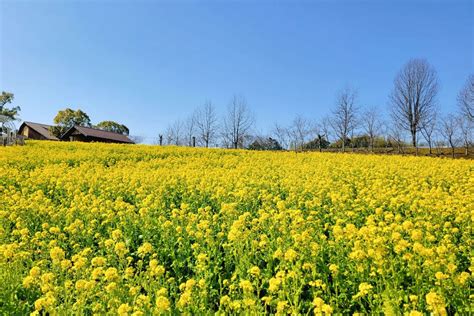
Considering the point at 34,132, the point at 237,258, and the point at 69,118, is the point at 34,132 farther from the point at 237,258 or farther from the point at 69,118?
the point at 237,258

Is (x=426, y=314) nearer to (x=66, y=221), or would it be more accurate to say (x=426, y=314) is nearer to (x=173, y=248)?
(x=173, y=248)

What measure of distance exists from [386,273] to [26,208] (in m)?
6.41

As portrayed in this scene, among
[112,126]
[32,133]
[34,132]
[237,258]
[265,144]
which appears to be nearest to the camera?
[237,258]

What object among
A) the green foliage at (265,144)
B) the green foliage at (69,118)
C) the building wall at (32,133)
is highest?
the green foliage at (69,118)

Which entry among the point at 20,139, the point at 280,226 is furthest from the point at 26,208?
the point at 20,139

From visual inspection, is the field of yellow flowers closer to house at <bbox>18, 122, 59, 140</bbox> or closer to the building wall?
house at <bbox>18, 122, 59, 140</bbox>

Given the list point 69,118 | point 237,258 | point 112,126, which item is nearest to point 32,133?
point 69,118

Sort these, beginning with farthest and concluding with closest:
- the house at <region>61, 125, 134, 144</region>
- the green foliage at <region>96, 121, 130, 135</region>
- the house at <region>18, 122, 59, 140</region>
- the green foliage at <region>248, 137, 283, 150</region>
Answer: the green foliage at <region>96, 121, 130, 135</region> → the house at <region>18, 122, 59, 140</region> → the green foliage at <region>248, 137, 283, 150</region> → the house at <region>61, 125, 134, 144</region>

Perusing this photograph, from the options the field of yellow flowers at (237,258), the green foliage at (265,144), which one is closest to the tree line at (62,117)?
the green foliage at (265,144)

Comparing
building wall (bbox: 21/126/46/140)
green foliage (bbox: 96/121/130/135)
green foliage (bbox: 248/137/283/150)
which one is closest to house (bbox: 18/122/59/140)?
building wall (bbox: 21/126/46/140)

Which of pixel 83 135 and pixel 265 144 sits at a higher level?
pixel 83 135

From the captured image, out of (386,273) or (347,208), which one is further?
(347,208)

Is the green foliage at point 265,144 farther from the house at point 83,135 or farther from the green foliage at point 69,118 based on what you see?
the green foliage at point 69,118

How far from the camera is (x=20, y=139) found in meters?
26.3
